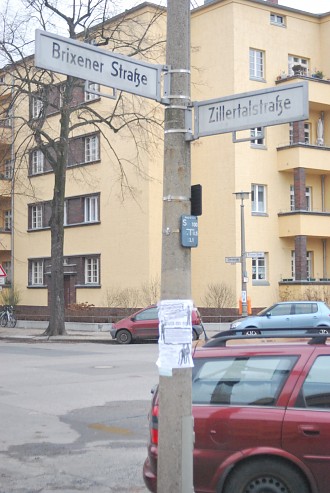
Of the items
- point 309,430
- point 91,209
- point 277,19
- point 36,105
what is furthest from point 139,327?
point 309,430

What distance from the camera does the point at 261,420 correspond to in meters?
5.93

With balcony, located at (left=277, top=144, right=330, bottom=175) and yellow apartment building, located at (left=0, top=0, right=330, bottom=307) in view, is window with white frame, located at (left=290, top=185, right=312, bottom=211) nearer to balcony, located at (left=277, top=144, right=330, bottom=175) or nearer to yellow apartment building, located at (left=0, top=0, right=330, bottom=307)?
yellow apartment building, located at (left=0, top=0, right=330, bottom=307)

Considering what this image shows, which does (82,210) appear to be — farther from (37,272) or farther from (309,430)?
(309,430)

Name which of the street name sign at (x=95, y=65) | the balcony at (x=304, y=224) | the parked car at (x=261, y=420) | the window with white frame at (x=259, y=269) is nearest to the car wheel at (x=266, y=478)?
the parked car at (x=261, y=420)

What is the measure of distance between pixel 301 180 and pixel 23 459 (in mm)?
29175

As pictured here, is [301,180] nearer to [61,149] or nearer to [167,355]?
[61,149]

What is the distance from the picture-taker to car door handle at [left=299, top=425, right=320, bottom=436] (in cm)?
580

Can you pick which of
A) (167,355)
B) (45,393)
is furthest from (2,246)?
(167,355)

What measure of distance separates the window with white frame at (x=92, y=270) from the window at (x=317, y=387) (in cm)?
3555

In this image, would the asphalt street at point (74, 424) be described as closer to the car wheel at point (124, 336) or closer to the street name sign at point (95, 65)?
the street name sign at point (95, 65)

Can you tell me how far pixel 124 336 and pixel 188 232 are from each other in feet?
77.3

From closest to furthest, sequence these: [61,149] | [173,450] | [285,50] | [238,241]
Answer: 1. [173,450]
2. [61,149]
3. [238,241]
4. [285,50]

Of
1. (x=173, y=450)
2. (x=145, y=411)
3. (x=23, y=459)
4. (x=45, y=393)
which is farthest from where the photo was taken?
(x=45, y=393)

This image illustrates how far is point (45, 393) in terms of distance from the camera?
14758 millimetres
